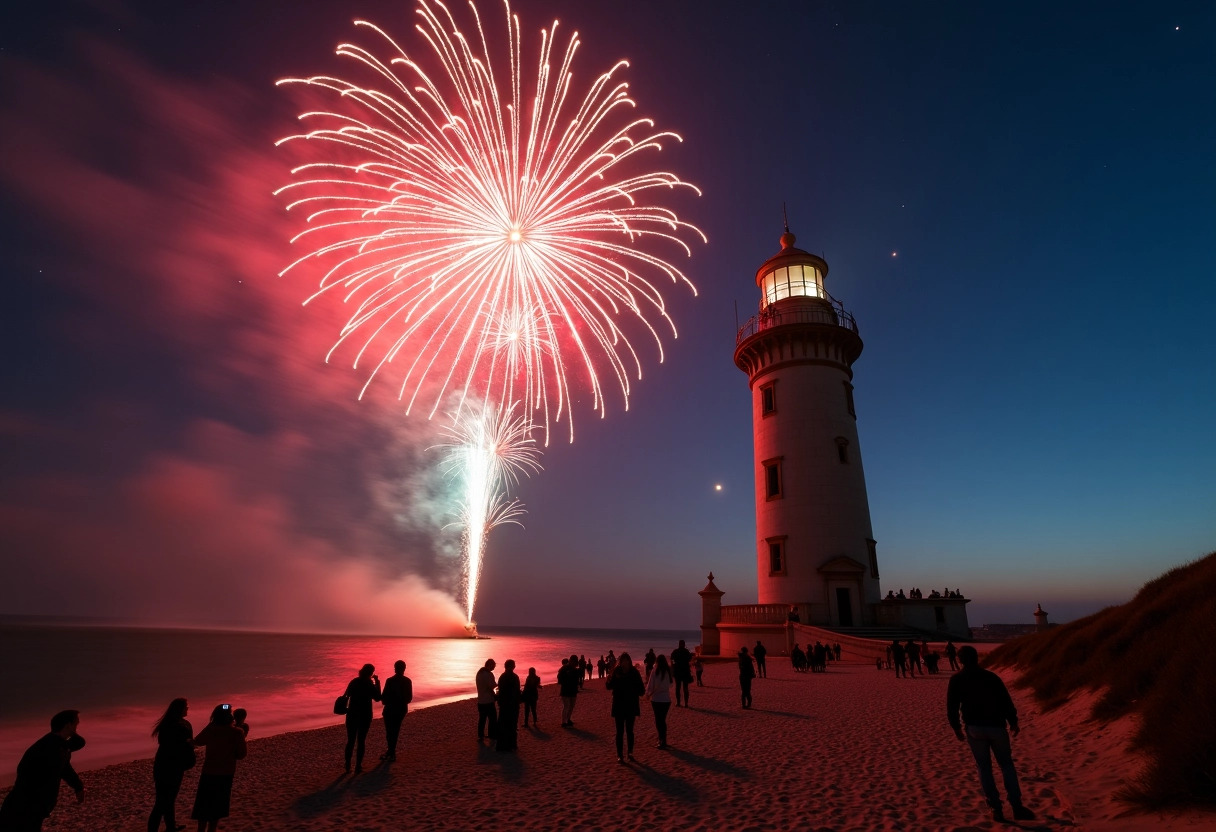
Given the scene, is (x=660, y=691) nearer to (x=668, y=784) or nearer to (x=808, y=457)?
(x=668, y=784)

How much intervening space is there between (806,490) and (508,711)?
78.5 feet

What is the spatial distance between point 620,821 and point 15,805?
19.9ft

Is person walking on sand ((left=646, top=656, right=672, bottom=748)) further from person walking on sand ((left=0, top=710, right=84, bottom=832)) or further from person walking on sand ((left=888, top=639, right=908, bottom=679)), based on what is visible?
person walking on sand ((left=888, top=639, right=908, bottom=679))

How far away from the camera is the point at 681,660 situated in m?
16.4

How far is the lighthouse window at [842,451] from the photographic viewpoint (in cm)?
3283

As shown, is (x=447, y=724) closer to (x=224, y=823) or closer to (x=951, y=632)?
(x=224, y=823)

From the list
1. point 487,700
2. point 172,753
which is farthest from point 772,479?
point 172,753

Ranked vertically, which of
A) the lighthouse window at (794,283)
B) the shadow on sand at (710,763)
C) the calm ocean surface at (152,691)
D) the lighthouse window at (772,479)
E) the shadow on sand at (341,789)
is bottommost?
the calm ocean surface at (152,691)

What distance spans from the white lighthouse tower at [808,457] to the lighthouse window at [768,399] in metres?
0.07

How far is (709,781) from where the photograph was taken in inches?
351

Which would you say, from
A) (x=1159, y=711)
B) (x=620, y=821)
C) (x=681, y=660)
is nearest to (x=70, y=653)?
(x=681, y=660)

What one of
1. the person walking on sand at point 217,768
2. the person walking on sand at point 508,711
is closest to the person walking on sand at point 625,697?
the person walking on sand at point 508,711

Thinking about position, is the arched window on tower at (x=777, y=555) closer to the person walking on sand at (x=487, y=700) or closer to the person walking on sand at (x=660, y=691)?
the person walking on sand at (x=487, y=700)

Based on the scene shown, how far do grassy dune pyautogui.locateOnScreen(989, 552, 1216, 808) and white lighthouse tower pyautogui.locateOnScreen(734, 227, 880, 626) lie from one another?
13358 mm
